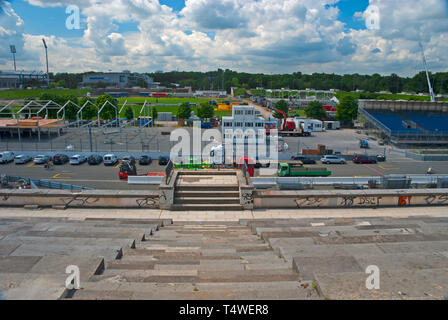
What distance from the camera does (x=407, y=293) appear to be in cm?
491

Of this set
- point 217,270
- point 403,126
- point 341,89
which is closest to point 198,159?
point 217,270

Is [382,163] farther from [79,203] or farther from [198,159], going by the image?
[79,203]

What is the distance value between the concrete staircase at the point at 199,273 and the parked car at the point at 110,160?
25672mm

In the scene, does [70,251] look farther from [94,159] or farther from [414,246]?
[94,159]

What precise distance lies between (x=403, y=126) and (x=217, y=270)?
60.1 m

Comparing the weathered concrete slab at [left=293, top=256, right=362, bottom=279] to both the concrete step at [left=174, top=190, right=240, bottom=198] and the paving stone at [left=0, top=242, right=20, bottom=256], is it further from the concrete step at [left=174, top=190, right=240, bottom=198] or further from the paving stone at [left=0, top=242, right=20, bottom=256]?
the concrete step at [left=174, top=190, right=240, bottom=198]

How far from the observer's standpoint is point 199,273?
6223mm

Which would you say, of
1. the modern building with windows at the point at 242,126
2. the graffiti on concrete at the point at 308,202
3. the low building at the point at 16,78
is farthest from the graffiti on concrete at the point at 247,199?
the low building at the point at 16,78

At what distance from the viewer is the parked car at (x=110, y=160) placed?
33144 mm

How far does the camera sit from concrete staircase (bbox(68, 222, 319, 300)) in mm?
4977

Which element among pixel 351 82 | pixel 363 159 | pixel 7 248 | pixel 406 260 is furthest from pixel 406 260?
pixel 351 82

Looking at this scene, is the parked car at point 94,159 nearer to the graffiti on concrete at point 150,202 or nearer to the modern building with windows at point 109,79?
the graffiti on concrete at point 150,202

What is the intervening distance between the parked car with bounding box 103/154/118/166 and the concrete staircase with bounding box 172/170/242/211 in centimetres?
2176

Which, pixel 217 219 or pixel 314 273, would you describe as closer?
pixel 314 273
